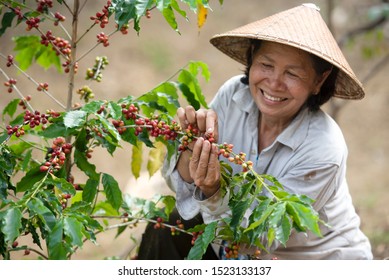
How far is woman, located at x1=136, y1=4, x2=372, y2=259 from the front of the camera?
7.25 ft

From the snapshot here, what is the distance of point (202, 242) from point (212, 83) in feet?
15.9

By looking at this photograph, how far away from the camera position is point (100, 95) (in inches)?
237

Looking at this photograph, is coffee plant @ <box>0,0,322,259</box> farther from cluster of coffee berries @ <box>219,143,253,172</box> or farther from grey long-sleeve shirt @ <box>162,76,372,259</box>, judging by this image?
grey long-sleeve shirt @ <box>162,76,372,259</box>

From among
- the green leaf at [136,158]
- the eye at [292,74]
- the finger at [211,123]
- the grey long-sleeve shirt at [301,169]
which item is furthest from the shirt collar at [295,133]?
the green leaf at [136,158]

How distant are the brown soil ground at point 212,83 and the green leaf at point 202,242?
177 centimetres

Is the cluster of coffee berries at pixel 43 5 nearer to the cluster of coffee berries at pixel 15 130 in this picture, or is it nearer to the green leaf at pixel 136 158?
the cluster of coffee berries at pixel 15 130

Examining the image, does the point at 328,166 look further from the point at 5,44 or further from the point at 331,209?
the point at 5,44

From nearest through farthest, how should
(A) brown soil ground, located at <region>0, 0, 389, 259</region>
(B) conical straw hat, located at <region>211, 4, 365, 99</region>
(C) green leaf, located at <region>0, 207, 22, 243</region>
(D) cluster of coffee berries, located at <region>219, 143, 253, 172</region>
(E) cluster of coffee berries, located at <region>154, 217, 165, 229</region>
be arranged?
(C) green leaf, located at <region>0, 207, 22, 243</region> → (D) cluster of coffee berries, located at <region>219, 143, 253, 172</region> → (B) conical straw hat, located at <region>211, 4, 365, 99</region> → (E) cluster of coffee berries, located at <region>154, 217, 165, 229</region> → (A) brown soil ground, located at <region>0, 0, 389, 259</region>

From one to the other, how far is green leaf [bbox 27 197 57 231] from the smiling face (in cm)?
105

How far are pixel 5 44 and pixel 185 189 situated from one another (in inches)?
188

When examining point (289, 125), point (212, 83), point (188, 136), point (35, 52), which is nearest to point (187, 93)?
point (188, 136)

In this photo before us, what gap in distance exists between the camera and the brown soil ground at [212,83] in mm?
4633

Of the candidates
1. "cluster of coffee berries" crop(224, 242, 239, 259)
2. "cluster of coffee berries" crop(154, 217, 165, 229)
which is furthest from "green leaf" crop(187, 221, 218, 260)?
"cluster of coffee berries" crop(154, 217, 165, 229)
